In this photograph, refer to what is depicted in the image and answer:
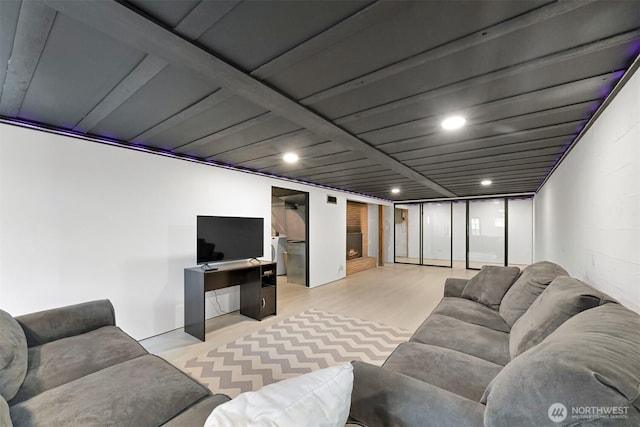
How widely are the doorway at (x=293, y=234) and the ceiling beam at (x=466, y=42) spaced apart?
145 inches

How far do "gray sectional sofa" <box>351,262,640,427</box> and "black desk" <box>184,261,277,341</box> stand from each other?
234 cm

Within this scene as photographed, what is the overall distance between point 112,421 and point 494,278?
10.3ft

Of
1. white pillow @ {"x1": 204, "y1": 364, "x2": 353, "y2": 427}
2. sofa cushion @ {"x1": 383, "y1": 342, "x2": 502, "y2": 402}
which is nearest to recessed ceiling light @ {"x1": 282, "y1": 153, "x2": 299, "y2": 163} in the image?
sofa cushion @ {"x1": 383, "y1": 342, "x2": 502, "y2": 402}

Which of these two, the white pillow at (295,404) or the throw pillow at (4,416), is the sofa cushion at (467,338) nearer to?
the white pillow at (295,404)

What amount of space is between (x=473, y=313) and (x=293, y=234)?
451 cm

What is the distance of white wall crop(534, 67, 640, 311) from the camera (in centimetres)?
139

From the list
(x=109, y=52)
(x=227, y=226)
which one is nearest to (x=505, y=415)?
(x=109, y=52)

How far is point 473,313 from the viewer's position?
233 cm

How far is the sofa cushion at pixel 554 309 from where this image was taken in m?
1.32

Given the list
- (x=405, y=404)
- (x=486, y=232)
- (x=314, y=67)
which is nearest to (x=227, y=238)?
(x=314, y=67)

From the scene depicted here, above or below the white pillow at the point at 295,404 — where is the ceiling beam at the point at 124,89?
above

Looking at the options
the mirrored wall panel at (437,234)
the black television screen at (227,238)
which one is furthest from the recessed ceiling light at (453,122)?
the mirrored wall panel at (437,234)

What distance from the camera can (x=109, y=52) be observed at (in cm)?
135

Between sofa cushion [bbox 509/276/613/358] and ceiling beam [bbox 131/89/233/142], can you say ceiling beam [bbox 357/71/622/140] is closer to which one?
sofa cushion [bbox 509/276/613/358]
